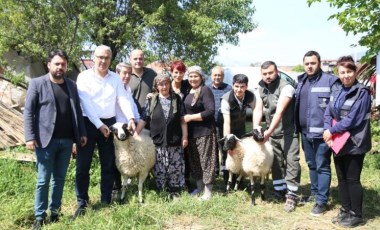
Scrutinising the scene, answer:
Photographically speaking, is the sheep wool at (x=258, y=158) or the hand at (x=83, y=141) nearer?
the hand at (x=83, y=141)

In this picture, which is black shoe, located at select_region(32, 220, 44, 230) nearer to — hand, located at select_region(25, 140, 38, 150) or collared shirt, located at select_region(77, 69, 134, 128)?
hand, located at select_region(25, 140, 38, 150)

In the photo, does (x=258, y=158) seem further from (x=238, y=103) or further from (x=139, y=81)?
(x=139, y=81)

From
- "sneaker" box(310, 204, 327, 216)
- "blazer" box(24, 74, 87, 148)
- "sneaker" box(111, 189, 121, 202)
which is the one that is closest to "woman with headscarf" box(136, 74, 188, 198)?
"sneaker" box(111, 189, 121, 202)

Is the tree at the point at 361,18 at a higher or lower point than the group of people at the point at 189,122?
higher

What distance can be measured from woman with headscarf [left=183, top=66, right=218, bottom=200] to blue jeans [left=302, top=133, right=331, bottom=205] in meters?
1.29

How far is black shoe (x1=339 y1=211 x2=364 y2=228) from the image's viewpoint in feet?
15.4

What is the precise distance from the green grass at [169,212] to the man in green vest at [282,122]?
0.35 metres

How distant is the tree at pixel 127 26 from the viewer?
37.0ft

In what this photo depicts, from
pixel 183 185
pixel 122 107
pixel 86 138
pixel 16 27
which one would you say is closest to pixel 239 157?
pixel 183 185

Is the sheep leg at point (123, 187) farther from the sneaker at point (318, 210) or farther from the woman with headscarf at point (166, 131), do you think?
the sneaker at point (318, 210)

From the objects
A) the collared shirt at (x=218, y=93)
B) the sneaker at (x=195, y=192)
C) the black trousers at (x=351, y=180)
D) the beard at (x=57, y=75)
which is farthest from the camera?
the collared shirt at (x=218, y=93)

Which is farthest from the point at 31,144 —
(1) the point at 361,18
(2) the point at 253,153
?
(1) the point at 361,18

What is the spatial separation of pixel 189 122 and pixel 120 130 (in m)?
1.10

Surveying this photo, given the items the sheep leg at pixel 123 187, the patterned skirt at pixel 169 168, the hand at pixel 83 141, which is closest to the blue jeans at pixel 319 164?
the patterned skirt at pixel 169 168
